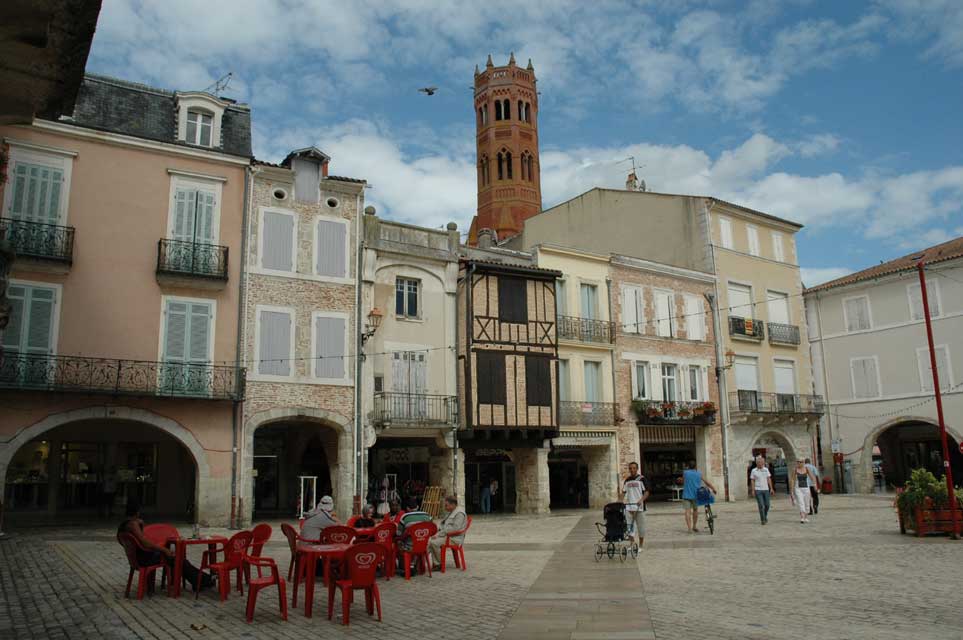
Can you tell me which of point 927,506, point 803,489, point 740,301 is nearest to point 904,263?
point 740,301

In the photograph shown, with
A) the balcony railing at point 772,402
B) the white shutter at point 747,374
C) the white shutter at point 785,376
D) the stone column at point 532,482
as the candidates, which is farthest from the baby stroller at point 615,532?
the white shutter at point 785,376

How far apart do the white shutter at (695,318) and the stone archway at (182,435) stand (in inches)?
753

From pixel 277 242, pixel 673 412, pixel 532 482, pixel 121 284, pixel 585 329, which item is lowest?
pixel 532 482

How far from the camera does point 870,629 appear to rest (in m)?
7.17

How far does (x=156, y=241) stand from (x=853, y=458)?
29.4 metres

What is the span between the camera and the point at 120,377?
1877cm

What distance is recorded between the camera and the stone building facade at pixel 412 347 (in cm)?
2322

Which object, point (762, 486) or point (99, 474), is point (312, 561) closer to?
point (762, 486)

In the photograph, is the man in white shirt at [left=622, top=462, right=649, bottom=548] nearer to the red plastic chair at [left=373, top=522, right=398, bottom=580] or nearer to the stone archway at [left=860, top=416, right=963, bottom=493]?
the red plastic chair at [left=373, top=522, right=398, bottom=580]

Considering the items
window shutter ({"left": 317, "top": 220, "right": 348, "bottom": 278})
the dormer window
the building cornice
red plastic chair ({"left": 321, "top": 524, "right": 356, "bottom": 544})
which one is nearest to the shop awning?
window shutter ({"left": 317, "top": 220, "right": 348, "bottom": 278})

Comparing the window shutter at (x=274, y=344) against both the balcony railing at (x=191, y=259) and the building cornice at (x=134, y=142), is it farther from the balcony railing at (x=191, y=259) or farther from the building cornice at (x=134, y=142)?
the building cornice at (x=134, y=142)

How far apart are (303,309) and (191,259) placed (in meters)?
3.23

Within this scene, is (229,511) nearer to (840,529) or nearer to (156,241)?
(156,241)

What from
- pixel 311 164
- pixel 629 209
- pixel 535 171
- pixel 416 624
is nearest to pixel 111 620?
pixel 416 624
